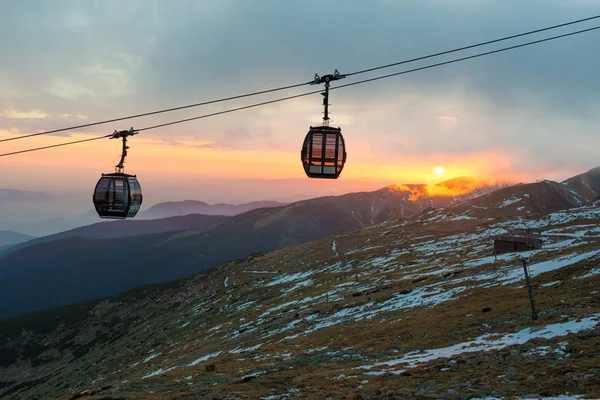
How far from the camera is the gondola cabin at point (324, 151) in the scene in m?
21.1

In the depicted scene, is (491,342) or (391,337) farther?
(391,337)

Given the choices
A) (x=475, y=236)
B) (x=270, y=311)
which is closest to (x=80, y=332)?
(x=270, y=311)

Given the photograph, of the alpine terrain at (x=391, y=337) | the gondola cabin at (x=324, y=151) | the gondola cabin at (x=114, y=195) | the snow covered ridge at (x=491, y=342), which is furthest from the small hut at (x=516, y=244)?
the gondola cabin at (x=114, y=195)

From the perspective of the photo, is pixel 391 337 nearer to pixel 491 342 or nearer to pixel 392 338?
pixel 392 338

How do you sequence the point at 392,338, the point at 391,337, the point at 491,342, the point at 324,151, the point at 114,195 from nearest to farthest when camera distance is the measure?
1. the point at 324,151
2. the point at 491,342
3. the point at 114,195
4. the point at 392,338
5. the point at 391,337

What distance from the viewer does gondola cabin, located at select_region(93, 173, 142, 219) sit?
26.7 m

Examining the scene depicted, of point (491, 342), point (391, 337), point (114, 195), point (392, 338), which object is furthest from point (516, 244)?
point (114, 195)

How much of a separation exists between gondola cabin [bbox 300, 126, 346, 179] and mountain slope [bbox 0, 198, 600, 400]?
34.3 feet

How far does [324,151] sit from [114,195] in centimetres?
1455

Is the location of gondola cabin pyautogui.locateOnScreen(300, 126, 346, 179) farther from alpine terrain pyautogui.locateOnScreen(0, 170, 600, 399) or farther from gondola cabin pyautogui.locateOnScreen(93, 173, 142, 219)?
gondola cabin pyautogui.locateOnScreen(93, 173, 142, 219)

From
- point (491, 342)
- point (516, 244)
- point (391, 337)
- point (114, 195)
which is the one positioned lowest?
point (391, 337)

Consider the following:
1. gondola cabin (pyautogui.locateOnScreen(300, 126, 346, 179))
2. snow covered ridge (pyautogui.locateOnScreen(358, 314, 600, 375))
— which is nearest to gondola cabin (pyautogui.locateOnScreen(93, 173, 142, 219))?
gondola cabin (pyautogui.locateOnScreen(300, 126, 346, 179))

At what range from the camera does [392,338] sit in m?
30.1

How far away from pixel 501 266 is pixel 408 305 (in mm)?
16092
